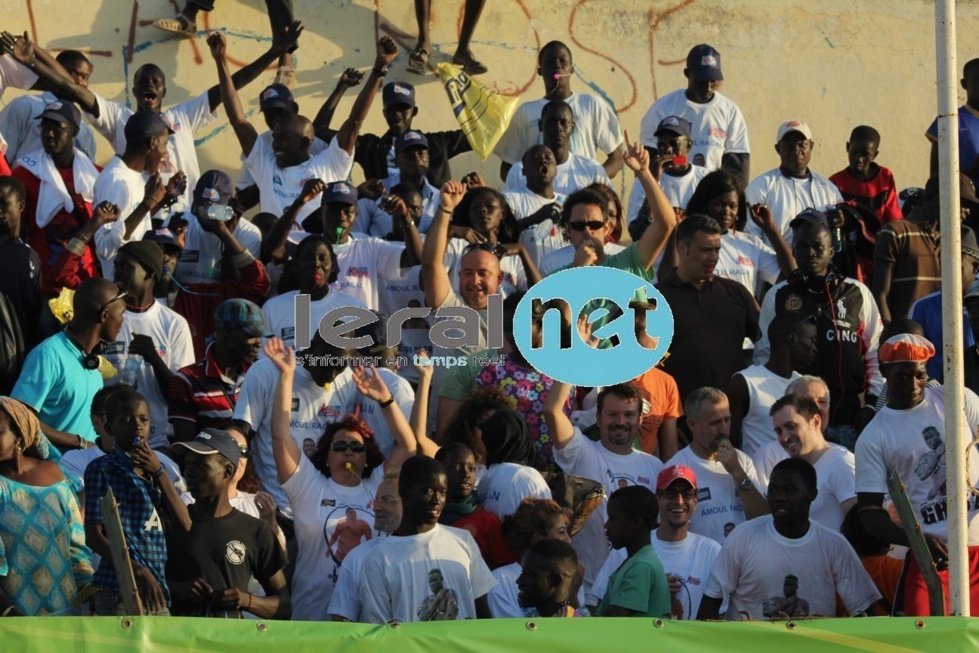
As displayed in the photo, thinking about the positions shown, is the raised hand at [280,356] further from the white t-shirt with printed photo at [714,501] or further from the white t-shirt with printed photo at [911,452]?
the white t-shirt with printed photo at [911,452]

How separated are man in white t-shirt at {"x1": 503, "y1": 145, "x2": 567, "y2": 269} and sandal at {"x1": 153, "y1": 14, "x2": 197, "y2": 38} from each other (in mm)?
3513

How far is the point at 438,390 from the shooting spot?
9.95m

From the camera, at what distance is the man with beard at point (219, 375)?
30.3ft

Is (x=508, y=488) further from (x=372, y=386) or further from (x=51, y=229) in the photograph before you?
(x=51, y=229)

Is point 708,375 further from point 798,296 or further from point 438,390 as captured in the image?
point 438,390

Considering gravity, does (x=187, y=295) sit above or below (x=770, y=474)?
above

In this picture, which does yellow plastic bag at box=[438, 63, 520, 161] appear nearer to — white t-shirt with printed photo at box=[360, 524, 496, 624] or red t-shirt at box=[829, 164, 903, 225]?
red t-shirt at box=[829, 164, 903, 225]

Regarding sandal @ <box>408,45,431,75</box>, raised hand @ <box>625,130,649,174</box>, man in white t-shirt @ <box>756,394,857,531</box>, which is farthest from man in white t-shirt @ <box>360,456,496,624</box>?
sandal @ <box>408,45,431,75</box>

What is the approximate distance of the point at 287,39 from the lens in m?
14.1

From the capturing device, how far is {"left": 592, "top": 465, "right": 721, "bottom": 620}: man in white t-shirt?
8203 mm

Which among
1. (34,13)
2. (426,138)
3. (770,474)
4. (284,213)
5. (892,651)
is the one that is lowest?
(892,651)

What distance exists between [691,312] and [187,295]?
9.18ft

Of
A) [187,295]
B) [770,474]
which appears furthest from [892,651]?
[187,295]

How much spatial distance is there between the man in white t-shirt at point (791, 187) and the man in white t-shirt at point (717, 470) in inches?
133
